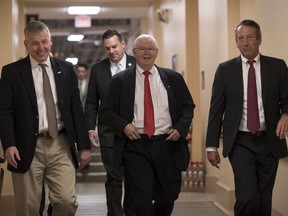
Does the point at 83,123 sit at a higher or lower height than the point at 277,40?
lower

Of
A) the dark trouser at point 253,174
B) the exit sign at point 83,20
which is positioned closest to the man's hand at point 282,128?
the dark trouser at point 253,174

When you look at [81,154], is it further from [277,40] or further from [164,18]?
[164,18]

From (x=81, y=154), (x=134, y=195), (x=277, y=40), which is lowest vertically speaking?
(x=134, y=195)

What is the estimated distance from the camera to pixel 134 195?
454 centimetres

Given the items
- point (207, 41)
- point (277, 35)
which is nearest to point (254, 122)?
point (277, 35)

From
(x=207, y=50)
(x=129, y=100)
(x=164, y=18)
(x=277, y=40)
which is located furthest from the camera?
(x=164, y=18)

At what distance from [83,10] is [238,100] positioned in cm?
899

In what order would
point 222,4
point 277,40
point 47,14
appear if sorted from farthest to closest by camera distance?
point 47,14
point 222,4
point 277,40

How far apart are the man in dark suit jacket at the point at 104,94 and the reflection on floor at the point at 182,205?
163 cm

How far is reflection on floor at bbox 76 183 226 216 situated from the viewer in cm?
698

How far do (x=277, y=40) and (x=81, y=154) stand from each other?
7.52ft

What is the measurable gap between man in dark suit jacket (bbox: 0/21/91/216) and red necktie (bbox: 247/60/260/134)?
1.32 metres

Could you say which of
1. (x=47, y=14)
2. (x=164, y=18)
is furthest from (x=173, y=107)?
(x=47, y=14)

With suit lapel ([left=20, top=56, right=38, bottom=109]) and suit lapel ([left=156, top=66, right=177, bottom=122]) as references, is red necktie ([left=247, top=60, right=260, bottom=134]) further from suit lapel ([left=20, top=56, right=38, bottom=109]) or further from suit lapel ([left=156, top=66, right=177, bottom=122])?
suit lapel ([left=20, top=56, right=38, bottom=109])
